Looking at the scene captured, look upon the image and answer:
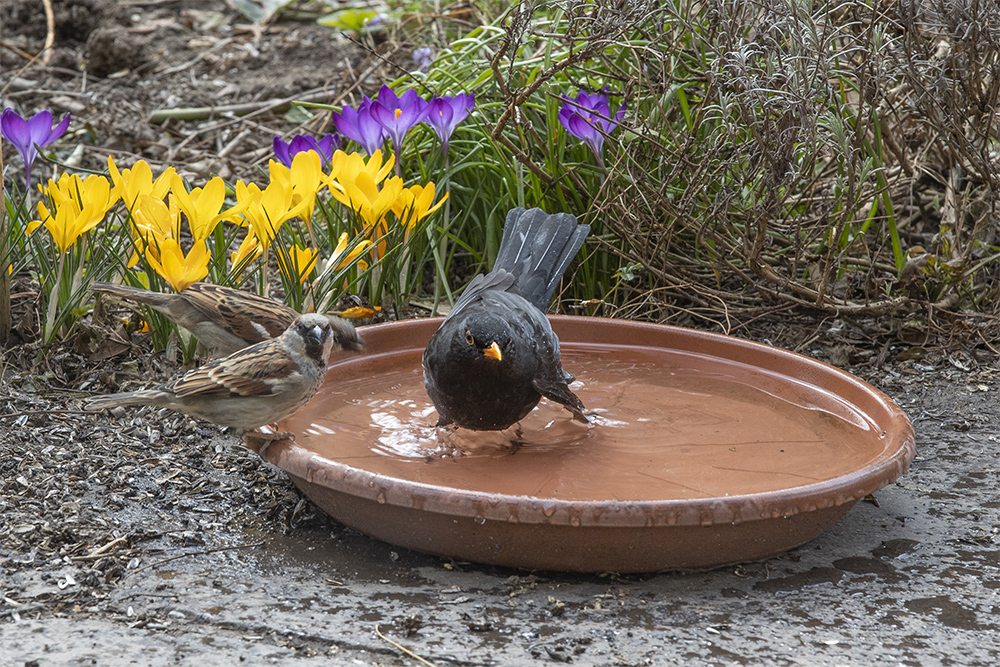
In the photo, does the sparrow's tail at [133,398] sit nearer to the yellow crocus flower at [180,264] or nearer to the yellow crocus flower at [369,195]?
the yellow crocus flower at [180,264]

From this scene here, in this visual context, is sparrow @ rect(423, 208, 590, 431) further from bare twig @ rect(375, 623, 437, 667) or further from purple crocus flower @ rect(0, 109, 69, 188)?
purple crocus flower @ rect(0, 109, 69, 188)

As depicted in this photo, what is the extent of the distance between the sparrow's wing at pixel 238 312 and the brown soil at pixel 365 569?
44cm

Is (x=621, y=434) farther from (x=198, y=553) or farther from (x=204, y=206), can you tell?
(x=204, y=206)

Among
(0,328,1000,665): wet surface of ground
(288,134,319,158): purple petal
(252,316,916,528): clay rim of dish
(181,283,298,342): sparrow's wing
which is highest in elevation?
(288,134,319,158): purple petal

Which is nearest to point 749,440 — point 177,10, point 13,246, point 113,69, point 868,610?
point 868,610

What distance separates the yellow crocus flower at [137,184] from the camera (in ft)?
12.9

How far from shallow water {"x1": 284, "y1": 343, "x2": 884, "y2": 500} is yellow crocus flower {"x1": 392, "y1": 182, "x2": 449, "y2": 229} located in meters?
0.58

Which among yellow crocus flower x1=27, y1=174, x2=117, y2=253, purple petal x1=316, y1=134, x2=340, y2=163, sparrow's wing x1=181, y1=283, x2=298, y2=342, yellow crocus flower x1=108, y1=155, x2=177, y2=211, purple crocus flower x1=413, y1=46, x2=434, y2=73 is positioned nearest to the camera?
sparrow's wing x1=181, y1=283, x2=298, y2=342

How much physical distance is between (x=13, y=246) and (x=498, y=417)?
6.92 feet

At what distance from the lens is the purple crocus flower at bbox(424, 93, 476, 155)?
4398 mm

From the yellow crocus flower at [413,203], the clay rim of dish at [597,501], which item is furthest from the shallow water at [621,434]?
the yellow crocus flower at [413,203]

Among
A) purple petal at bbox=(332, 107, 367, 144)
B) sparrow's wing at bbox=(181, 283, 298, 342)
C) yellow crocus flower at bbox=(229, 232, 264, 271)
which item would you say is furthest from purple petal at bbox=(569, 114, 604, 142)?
sparrow's wing at bbox=(181, 283, 298, 342)

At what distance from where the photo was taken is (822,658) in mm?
2494

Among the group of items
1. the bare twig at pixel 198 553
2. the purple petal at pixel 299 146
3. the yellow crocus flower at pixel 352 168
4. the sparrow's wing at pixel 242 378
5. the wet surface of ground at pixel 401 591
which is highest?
the purple petal at pixel 299 146
